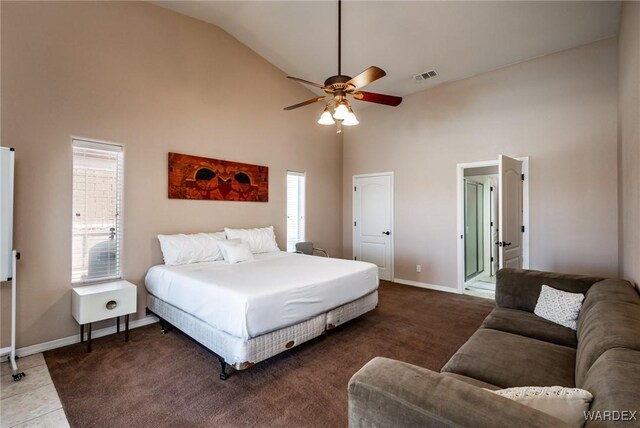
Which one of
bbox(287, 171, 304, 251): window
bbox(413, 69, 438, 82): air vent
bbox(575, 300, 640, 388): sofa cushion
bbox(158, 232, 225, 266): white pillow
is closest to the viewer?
bbox(575, 300, 640, 388): sofa cushion

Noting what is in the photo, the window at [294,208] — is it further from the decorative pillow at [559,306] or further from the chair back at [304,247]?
the decorative pillow at [559,306]

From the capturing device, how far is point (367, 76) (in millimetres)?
2559

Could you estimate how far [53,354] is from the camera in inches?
110

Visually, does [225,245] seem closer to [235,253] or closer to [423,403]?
[235,253]

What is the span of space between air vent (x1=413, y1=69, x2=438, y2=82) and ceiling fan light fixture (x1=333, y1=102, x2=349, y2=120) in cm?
250

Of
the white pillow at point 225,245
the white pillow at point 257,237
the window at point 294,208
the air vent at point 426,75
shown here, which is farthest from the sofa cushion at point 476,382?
the air vent at point 426,75

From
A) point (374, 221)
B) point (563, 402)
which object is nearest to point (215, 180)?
point (374, 221)

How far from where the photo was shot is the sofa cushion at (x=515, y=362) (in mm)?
1579

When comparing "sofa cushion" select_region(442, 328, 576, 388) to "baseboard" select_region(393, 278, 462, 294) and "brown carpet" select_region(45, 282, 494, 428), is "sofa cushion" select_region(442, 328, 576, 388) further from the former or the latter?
"baseboard" select_region(393, 278, 462, 294)

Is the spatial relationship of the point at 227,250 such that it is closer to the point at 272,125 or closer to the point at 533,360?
the point at 272,125

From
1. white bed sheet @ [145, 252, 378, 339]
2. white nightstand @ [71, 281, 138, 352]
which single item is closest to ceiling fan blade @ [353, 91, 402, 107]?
white bed sheet @ [145, 252, 378, 339]

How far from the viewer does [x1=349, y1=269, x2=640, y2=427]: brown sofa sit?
87 cm

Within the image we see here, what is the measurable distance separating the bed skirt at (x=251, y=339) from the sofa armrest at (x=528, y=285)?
1454 mm

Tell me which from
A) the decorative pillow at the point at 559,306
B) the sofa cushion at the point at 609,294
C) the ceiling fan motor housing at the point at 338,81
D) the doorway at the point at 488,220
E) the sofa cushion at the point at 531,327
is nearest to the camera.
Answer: the sofa cushion at the point at 609,294
